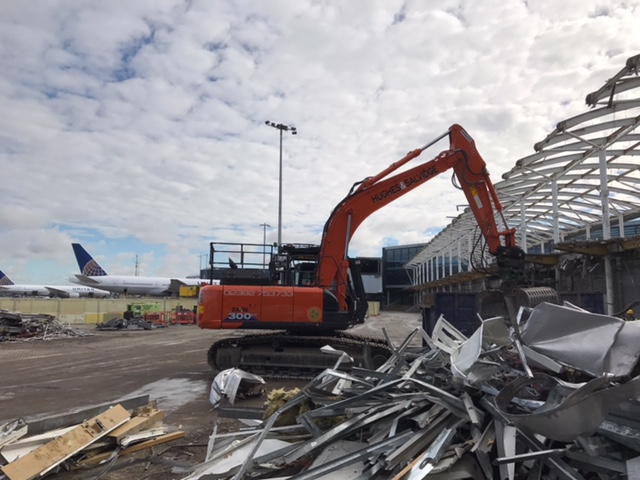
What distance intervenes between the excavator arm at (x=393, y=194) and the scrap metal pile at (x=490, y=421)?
525 cm

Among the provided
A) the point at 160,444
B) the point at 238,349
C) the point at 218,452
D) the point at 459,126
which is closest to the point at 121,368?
the point at 238,349

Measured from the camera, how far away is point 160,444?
593cm

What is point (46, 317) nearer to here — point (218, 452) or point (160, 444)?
point (160, 444)

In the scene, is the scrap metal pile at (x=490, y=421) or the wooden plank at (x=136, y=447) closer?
the scrap metal pile at (x=490, y=421)

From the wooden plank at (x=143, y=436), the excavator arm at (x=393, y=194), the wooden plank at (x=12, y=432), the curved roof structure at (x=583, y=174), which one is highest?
the curved roof structure at (x=583, y=174)

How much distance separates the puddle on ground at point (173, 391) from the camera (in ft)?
27.5

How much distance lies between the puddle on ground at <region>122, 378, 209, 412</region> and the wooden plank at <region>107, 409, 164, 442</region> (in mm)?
1398

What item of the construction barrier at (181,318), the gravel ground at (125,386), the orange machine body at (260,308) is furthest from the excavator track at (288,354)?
the construction barrier at (181,318)

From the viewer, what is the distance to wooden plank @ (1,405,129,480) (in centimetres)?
472

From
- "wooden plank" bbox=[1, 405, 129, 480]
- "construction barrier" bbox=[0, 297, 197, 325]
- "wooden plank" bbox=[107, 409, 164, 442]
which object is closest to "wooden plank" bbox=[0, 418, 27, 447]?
"wooden plank" bbox=[1, 405, 129, 480]

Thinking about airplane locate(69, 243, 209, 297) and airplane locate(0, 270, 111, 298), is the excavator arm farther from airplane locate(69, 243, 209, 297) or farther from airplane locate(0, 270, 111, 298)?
airplane locate(0, 270, 111, 298)

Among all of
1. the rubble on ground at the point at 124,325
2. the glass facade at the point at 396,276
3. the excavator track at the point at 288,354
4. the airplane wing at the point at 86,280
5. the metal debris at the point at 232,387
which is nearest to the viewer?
the metal debris at the point at 232,387

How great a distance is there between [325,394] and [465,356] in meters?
1.60

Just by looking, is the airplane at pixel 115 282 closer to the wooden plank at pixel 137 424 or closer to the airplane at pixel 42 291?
the airplane at pixel 42 291
